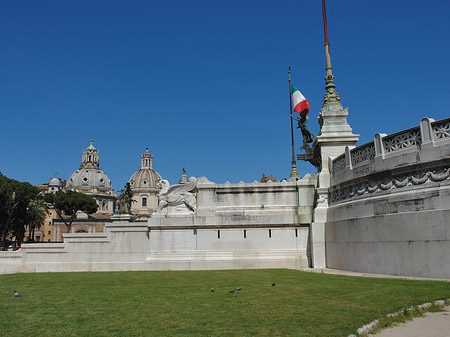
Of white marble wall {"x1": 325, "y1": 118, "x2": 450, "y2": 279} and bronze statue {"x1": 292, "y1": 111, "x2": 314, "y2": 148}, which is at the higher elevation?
bronze statue {"x1": 292, "y1": 111, "x2": 314, "y2": 148}

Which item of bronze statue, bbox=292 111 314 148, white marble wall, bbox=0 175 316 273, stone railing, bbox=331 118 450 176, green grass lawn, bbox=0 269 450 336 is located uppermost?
bronze statue, bbox=292 111 314 148

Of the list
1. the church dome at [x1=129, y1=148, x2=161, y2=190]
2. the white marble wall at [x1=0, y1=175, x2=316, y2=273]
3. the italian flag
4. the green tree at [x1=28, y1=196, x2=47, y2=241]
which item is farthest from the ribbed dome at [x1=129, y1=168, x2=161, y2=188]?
the white marble wall at [x1=0, y1=175, x2=316, y2=273]

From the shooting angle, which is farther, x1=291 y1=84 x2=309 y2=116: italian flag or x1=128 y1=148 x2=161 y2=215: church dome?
x1=128 y1=148 x2=161 y2=215: church dome

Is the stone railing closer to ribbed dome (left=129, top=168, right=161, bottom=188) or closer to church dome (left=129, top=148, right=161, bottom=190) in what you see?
church dome (left=129, top=148, right=161, bottom=190)

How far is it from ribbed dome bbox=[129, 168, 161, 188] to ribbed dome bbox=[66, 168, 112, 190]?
11612 millimetres

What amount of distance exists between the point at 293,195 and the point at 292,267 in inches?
133

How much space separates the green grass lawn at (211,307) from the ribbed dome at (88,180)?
167m

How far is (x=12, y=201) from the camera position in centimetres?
Answer: 6234

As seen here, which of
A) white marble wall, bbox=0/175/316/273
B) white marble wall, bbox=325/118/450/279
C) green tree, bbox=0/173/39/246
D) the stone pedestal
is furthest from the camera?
green tree, bbox=0/173/39/246

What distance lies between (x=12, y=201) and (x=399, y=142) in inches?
2446

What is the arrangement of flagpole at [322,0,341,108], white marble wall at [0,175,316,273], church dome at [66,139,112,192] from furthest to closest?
church dome at [66,139,112,192] → flagpole at [322,0,341,108] → white marble wall at [0,175,316,273]

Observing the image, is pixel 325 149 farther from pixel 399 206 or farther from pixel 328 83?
pixel 399 206

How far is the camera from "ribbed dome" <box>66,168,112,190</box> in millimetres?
172300

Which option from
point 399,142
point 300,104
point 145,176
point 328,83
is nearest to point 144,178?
point 145,176
